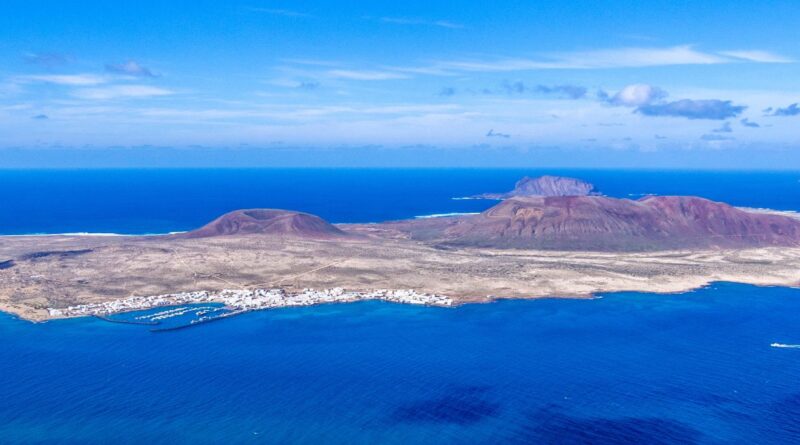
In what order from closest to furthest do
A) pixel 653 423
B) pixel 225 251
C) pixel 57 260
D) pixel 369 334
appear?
pixel 653 423
pixel 369 334
pixel 57 260
pixel 225 251

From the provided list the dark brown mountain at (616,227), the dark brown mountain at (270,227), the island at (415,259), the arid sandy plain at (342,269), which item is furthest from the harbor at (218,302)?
the dark brown mountain at (616,227)

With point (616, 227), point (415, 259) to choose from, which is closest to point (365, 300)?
point (415, 259)

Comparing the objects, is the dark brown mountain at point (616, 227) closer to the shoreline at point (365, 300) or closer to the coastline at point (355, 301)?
the shoreline at point (365, 300)

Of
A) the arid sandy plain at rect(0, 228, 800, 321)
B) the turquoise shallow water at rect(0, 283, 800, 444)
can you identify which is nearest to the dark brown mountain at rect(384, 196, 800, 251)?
the arid sandy plain at rect(0, 228, 800, 321)

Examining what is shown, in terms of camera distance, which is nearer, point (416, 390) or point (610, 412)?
point (610, 412)

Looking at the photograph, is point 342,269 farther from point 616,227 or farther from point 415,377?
point 616,227

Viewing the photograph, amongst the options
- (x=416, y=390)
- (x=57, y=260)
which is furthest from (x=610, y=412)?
(x=57, y=260)

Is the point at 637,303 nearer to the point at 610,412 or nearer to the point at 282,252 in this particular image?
the point at 610,412
